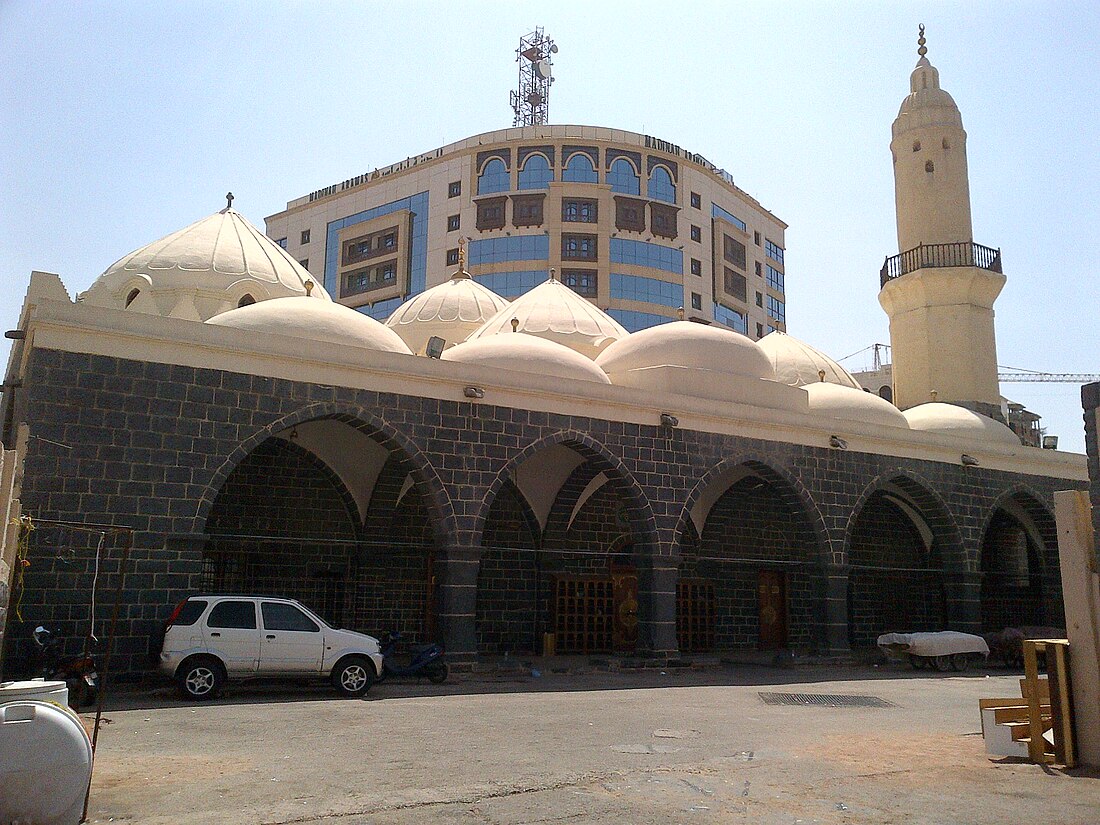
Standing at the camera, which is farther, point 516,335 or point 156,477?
point 516,335

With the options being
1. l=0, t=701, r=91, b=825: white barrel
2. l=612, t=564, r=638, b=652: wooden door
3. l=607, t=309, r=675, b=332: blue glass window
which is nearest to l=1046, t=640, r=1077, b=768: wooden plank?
l=0, t=701, r=91, b=825: white barrel

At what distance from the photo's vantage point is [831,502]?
1722 centimetres

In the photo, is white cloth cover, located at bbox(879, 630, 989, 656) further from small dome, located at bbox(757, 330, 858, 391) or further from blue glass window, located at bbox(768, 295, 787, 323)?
blue glass window, located at bbox(768, 295, 787, 323)

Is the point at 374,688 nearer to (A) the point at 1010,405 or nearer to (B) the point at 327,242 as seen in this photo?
(A) the point at 1010,405

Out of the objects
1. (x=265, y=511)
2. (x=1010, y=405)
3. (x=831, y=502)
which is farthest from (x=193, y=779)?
(x=1010, y=405)

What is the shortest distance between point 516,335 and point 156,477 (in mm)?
6764

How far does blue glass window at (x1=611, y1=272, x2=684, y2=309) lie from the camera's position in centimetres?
4019

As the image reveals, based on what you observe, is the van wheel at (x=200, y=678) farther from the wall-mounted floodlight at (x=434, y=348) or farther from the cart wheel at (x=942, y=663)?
the cart wheel at (x=942, y=663)

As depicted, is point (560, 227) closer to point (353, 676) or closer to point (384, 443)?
point (384, 443)

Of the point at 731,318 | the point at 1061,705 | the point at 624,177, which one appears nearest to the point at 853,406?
the point at 1061,705

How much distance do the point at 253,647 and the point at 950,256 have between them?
1856 cm

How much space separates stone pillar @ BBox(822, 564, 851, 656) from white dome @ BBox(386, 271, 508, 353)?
926 cm

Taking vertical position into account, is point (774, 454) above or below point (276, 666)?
above

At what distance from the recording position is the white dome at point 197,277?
1678 centimetres
